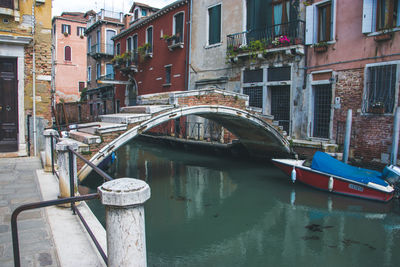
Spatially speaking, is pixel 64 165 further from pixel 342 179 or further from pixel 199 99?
pixel 342 179

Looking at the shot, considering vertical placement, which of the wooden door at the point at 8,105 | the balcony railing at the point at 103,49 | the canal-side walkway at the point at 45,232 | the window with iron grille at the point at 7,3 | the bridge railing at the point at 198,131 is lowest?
the canal-side walkway at the point at 45,232

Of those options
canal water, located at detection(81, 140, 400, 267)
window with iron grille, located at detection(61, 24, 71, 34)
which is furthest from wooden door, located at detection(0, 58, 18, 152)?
window with iron grille, located at detection(61, 24, 71, 34)

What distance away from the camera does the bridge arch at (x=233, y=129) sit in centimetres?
613

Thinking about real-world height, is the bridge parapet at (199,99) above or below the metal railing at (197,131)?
above

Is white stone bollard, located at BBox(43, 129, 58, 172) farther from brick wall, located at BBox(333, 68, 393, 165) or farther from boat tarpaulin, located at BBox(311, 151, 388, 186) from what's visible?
brick wall, located at BBox(333, 68, 393, 165)

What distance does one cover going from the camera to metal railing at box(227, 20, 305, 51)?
9.08 metres

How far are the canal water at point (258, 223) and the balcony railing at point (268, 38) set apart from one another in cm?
369

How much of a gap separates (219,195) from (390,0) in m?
5.76

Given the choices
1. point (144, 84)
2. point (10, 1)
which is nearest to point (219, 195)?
point (10, 1)

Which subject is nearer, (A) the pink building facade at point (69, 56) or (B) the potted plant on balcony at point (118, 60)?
(B) the potted plant on balcony at point (118, 60)

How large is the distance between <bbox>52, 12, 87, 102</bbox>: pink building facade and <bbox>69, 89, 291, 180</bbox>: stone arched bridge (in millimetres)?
19014

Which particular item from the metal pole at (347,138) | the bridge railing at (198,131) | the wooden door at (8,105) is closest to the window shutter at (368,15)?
the metal pole at (347,138)

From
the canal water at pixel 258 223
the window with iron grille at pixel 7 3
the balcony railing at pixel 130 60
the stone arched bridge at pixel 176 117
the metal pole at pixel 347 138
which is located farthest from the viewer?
the balcony railing at pixel 130 60

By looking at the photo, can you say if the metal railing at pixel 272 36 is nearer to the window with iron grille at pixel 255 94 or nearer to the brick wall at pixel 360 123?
the window with iron grille at pixel 255 94
